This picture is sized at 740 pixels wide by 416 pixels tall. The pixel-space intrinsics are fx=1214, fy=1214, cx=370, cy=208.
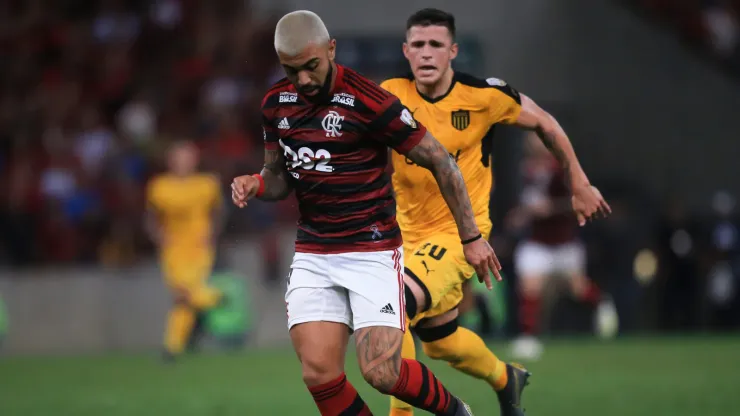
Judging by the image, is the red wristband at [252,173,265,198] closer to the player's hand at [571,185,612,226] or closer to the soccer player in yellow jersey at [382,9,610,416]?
the soccer player in yellow jersey at [382,9,610,416]

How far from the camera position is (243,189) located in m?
5.73

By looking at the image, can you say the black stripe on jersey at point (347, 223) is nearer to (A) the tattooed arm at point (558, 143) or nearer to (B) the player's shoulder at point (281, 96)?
(B) the player's shoulder at point (281, 96)

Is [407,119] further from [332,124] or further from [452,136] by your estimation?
[452,136]

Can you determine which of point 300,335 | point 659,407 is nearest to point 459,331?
point 300,335

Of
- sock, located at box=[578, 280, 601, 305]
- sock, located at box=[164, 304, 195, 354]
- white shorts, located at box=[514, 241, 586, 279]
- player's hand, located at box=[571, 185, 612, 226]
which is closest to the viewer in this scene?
player's hand, located at box=[571, 185, 612, 226]

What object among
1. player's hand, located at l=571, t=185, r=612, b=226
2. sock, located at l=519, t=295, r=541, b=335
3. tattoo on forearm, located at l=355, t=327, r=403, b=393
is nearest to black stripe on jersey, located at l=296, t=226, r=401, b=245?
tattoo on forearm, located at l=355, t=327, r=403, b=393

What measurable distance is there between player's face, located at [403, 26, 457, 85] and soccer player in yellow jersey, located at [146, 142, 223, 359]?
809 cm

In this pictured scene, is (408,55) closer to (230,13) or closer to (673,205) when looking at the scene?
(673,205)

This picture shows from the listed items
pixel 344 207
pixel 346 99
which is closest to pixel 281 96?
pixel 346 99

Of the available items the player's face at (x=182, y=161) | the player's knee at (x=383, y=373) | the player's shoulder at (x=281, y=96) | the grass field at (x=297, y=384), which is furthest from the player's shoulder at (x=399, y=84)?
the player's face at (x=182, y=161)

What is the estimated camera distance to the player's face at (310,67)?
5484mm

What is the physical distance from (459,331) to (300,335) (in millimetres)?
1467

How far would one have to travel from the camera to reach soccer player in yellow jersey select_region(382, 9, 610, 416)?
6.86m

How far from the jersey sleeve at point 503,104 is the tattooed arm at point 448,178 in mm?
1347
